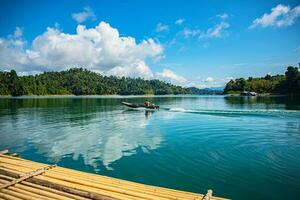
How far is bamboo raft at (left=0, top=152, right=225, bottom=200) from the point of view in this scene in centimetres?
734

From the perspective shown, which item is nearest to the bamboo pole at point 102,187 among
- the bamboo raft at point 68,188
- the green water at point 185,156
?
the bamboo raft at point 68,188

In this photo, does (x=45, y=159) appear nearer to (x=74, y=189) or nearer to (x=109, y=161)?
(x=109, y=161)

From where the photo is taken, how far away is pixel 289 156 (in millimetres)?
16734

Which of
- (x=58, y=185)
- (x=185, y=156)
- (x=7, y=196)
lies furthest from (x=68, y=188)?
(x=185, y=156)

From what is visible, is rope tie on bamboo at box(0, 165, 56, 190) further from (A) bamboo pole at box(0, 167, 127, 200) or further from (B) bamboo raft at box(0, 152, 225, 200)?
(A) bamboo pole at box(0, 167, 127, 200)

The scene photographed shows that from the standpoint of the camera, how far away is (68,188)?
25.4 feet

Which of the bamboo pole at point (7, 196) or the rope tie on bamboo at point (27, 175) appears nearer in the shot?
the bamboo pole at point (7, 196)

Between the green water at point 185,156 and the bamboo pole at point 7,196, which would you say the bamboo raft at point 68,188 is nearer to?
the bamboo pole at point 7,196

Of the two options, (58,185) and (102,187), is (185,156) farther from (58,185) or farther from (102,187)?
(58,185)

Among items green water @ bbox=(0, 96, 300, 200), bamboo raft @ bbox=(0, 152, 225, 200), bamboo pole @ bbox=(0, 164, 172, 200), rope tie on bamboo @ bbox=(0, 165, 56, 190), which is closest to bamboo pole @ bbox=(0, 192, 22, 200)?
bamboo raft @ bbox=(0, 152, 225, 200)

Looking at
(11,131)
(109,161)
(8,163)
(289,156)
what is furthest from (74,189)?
(11,131)

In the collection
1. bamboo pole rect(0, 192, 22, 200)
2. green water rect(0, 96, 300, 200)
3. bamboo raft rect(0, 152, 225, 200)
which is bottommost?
green water rect(0, 96, 300, 200)

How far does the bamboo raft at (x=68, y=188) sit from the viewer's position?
7344 mm

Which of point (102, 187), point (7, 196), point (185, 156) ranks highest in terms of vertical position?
point (102, 187)
